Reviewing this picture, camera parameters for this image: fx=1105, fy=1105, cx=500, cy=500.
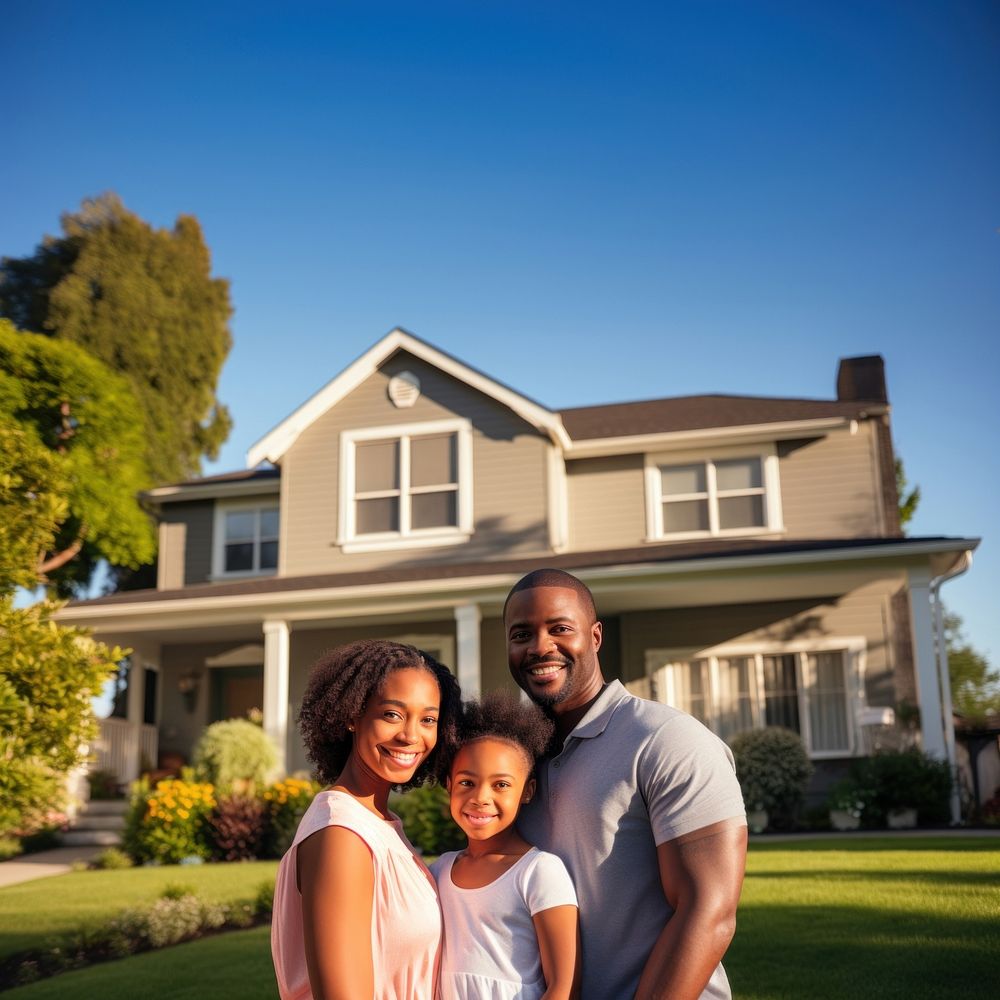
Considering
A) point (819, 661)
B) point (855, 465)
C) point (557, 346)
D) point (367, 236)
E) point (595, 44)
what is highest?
point (595, 44)

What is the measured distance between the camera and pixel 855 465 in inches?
674

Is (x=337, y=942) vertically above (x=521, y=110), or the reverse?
(x=521, y=110)

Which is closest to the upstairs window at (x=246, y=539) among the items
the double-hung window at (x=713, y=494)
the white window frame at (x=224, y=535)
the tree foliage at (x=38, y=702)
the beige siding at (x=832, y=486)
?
the white window frame at (x=224, y=535)

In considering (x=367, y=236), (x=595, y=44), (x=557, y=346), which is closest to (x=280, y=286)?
(x=367, y=236)

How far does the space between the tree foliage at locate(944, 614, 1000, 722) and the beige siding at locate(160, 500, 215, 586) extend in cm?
3359

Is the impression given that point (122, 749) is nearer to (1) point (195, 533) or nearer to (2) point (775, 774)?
(1) point (195, 533)

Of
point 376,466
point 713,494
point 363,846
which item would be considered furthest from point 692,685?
point 363,846

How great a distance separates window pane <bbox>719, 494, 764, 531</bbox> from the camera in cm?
1719

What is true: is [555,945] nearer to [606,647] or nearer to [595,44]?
[606,647]

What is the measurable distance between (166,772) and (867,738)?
10941mm

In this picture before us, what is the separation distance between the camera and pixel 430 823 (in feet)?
40.8

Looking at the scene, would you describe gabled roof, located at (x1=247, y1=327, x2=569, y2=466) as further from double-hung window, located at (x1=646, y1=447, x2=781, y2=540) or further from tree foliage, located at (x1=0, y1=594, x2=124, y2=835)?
tree foliage, located at (x1=0, y1=594, x2=124, y2=835)

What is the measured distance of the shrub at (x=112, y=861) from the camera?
1336cm

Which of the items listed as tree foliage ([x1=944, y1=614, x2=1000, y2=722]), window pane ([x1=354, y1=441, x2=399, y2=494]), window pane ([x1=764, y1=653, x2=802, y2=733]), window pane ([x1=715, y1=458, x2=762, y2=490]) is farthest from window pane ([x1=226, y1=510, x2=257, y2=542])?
tree foliage ([x1=944, y1=614, x2=1000, y2=722])
